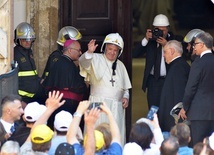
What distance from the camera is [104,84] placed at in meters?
13.4

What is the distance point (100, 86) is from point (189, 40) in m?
1.36

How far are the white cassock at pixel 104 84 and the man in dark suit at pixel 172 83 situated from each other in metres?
0.74

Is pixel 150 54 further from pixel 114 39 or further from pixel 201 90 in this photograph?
pixel 201 90

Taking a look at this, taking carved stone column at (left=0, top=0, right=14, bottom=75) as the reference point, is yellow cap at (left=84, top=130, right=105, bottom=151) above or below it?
below

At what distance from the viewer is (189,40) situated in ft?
45.0

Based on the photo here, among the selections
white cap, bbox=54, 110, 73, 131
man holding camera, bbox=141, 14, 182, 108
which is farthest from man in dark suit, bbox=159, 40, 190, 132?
white cap, bbox=54, 110, 73, 131

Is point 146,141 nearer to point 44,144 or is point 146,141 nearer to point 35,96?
point 44,144

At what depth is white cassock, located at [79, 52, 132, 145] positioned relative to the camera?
43.7ft

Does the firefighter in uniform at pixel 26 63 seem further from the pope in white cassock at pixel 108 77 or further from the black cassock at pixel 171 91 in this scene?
the black cassock at pixel 171 91

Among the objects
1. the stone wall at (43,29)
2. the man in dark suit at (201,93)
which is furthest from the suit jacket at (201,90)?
the stone wall at (43,29)

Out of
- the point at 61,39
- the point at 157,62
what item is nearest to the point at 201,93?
the point at 157,62

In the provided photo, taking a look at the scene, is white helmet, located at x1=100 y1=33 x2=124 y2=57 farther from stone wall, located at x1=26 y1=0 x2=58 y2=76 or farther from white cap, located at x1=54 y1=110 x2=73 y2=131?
white cap, located at x1=54 y1=110 x2=73 y2=131

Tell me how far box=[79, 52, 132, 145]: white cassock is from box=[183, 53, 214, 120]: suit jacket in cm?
140

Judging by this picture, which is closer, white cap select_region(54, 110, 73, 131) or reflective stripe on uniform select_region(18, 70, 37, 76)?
white cap select_region(54, 110, 73, 131)
